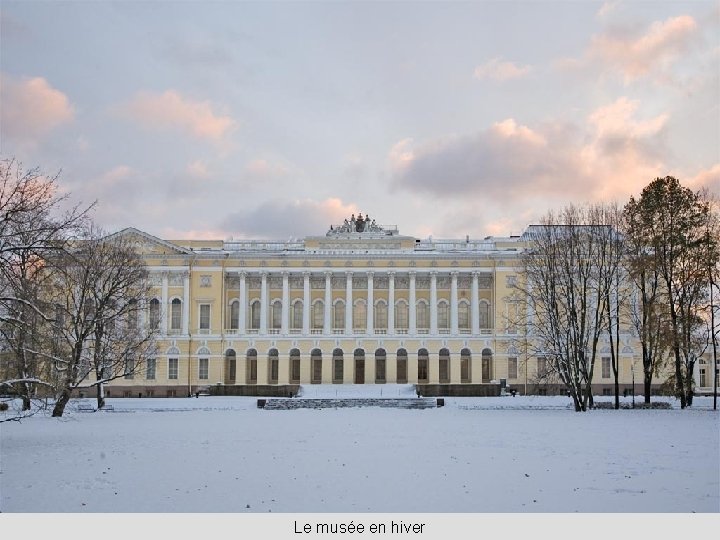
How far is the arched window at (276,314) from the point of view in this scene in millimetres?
72312

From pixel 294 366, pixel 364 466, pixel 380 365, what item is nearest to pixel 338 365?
pixel 380 365

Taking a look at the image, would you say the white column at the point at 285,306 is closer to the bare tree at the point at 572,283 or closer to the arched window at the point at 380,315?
the arched window at the point at 380,315

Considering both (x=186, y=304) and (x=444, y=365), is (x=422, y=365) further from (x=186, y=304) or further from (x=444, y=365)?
(x=186, y=304)

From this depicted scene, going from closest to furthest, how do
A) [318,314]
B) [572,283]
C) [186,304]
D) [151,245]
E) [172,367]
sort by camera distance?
[572,283] < [151,245] < [172,367] < [186,304] < [318,314]

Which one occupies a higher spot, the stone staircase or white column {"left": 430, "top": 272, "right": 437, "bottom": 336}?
white column {"left": 430, "top": 272, "right": 437, "bottom": 336}

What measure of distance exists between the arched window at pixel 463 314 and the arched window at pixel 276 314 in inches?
573

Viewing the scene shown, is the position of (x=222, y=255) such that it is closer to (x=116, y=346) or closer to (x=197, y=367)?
(x=197, y=367)

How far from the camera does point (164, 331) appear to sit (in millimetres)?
69688

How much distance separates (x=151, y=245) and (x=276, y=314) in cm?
1140

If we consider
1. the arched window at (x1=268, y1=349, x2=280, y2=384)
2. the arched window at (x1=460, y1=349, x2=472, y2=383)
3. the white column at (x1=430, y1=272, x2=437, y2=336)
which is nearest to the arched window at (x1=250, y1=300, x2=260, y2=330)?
the arched window at (x1=268, y1=349, x2=280, y2=384)

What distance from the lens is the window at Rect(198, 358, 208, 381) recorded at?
6962cm

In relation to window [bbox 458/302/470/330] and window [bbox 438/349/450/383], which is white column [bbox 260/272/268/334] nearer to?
window [bbox 438/349/450/383]

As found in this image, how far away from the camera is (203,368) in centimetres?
6981

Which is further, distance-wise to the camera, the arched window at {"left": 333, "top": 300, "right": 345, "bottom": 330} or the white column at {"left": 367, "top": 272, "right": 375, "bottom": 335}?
the arched window at {"left": 333, "top": 300, "right": 345, "bottom": 330}
